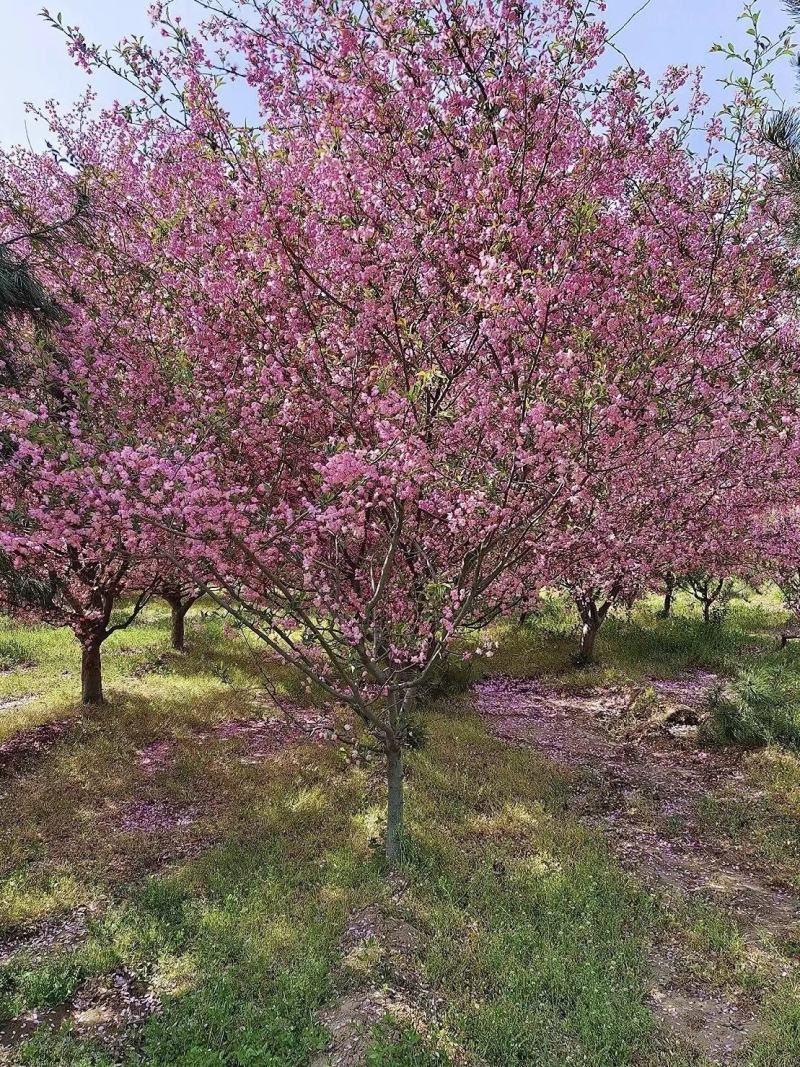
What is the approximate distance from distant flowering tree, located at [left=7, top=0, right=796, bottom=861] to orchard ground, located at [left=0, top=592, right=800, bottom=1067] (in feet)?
4.42

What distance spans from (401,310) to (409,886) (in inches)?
204

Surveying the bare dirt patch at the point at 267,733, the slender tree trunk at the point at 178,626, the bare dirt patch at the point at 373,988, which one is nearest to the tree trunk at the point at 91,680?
the bare dirt patch at the point at 267,733

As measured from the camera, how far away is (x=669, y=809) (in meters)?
7.89

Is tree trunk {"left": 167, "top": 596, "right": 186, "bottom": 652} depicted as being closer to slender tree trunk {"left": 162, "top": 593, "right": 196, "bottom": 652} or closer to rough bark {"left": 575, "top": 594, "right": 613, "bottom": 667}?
slender tree trunk {"left": 162, "top": 593, "right": 196, "bottom": 652}

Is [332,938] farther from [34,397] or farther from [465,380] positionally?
[34,397]

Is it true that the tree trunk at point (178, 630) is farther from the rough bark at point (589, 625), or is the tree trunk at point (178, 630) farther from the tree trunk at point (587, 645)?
the tree trunk at point (587, 645)

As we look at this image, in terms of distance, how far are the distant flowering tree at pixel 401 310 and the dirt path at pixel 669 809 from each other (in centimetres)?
279

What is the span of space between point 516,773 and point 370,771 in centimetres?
201

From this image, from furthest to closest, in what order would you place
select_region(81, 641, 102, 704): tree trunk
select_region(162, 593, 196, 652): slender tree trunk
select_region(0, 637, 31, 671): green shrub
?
1. select_region(162, 593, 196, 652): slender tree trunk
2. select_region(0, 637, 31, 671): green shrub
3. select_region(81, 641, 102, 704): tree trunk

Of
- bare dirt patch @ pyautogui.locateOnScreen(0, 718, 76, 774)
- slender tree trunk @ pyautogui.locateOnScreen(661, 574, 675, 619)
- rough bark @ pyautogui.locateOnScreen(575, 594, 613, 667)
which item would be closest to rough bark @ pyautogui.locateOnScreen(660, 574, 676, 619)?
slender tree trunk @ pyautogui.locateOnScreen(661, 574, 675, 619)

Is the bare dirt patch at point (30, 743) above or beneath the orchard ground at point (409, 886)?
above

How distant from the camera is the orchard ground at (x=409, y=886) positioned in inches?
168

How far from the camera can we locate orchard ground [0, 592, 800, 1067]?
4.27 meters

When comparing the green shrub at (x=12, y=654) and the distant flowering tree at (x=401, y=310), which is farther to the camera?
the green shrub at (x=12, y=654)
